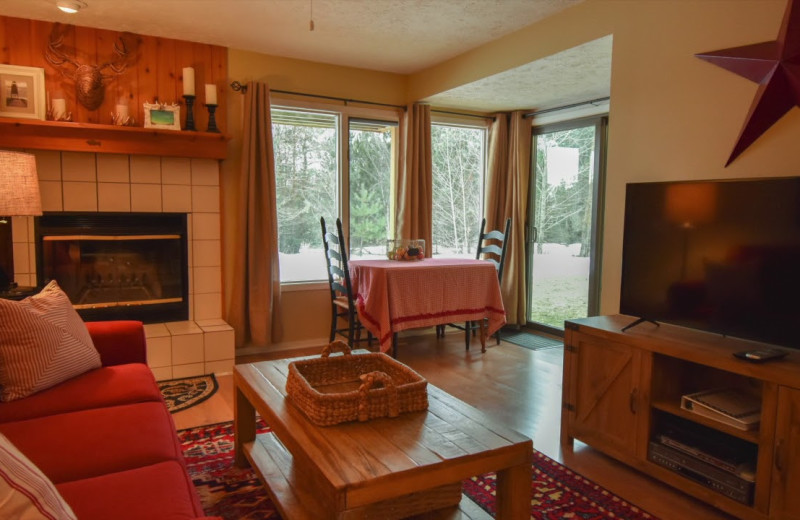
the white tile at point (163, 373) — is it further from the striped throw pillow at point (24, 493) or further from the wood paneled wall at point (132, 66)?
the striped throw pillow at point (24, 493)

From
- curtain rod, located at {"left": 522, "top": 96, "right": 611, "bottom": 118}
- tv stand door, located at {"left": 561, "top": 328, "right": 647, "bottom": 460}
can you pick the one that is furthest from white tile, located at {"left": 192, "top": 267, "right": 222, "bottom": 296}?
curtain rod, located at {"left": 522, "top": 96, "right": 611, "bottom": 118}

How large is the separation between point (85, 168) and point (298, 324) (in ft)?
6.22

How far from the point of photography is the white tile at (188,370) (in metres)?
3.48

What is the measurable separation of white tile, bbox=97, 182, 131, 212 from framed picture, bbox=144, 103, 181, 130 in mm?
467

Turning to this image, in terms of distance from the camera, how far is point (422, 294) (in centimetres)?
379

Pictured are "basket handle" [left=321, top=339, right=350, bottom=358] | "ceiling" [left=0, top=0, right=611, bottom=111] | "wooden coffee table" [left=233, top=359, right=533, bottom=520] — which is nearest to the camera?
"wooden coffee table" [left=233, top=359, right=533, bottom=520]

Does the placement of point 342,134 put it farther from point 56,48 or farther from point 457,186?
point 56,48

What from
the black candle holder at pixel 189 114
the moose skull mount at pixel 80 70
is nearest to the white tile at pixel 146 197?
the black candle holder at pixel 189 114

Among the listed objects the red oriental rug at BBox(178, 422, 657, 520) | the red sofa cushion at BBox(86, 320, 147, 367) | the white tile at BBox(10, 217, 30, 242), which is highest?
the white tile at BBox(10, 217, 30, 242)

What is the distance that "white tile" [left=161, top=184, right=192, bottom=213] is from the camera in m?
3.82

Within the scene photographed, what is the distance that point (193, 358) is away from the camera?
3.54 metres

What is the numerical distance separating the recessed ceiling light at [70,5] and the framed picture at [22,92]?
1.63ft

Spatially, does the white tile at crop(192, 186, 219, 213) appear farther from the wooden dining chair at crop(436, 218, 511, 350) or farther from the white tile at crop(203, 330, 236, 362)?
the wooden dining chair at crop(436, 218, 511, 350)

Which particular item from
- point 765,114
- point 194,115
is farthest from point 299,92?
Result: point 765,114
